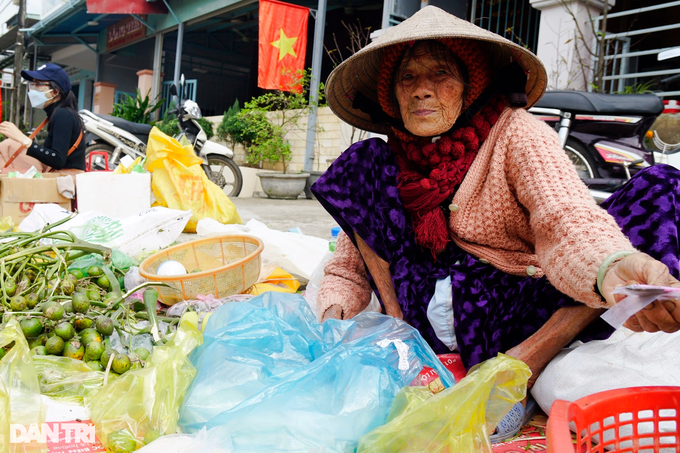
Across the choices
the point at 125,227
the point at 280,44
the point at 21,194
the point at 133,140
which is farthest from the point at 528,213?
the point at 280,44

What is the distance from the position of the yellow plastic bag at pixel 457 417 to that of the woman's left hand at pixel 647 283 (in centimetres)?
24

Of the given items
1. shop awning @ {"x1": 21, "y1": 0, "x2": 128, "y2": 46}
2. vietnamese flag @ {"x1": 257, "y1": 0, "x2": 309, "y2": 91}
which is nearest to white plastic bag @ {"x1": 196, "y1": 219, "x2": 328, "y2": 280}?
vietnamese flag @ {"x1": 257, "y1": 0, "x2": 309, "y2": 91}

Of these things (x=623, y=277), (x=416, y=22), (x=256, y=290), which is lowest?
(x=256, y=290)

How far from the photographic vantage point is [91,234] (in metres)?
2.63

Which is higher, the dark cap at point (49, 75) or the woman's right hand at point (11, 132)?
the dark cap at point (49, 75)

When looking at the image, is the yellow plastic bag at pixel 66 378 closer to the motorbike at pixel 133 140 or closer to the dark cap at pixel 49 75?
the dark cap at pixel 49 75

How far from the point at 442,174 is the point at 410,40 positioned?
1.26 feet

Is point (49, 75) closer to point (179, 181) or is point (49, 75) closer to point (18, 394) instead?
point (179, 181)

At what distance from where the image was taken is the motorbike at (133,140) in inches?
242

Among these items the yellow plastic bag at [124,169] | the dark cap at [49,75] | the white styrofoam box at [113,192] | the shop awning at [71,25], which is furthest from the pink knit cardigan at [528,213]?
the shop awning at [71,25]

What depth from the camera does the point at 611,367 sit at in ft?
4.11

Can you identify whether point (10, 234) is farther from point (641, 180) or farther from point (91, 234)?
point (641, 180)

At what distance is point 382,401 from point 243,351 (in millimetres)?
365

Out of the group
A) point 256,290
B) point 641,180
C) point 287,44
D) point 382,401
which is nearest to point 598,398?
point 382,401
